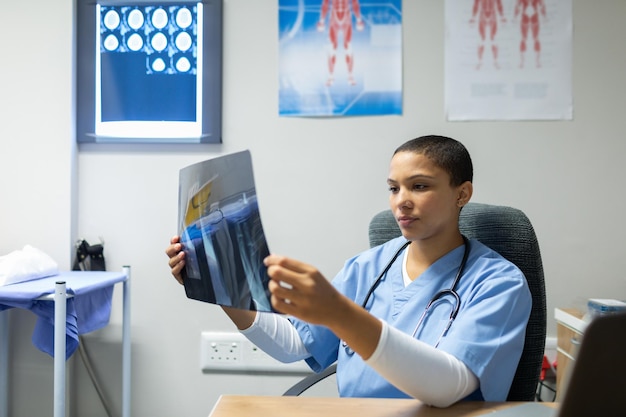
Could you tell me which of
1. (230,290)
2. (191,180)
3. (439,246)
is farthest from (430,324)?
(191,180)

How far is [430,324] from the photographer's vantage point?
3.68ft

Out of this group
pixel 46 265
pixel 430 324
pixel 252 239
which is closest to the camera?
pixel 252 239

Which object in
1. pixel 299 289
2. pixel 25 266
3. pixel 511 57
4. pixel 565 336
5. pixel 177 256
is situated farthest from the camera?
pixel 511 57

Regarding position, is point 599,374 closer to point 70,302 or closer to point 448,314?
point 448,314

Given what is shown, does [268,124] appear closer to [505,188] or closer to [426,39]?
[426,39]

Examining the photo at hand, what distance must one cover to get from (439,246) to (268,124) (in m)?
1.12

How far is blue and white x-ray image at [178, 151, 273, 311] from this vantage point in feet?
2.91

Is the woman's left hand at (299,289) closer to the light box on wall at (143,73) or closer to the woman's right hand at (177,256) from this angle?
the woman's right hand at (177,256)

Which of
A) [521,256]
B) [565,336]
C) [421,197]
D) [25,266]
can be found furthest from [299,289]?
[565,336]

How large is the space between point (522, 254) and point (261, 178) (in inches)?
45.7

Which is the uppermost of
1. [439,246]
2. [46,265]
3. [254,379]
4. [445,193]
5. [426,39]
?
[426,39]

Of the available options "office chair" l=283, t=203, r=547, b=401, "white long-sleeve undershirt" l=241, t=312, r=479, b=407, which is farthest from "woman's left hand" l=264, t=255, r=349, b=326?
"office chair" l=283, t=203, r=547, b=401

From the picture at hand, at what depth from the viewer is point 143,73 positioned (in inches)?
86.3

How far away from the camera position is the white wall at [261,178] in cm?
209
